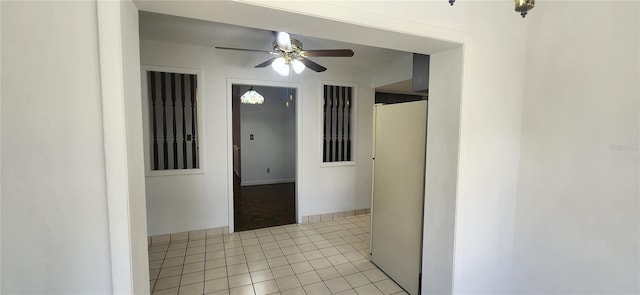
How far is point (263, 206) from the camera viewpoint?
4.74 m

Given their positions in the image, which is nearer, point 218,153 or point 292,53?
point 292,53

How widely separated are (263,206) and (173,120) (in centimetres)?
223

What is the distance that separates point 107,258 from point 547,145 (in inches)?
98.7

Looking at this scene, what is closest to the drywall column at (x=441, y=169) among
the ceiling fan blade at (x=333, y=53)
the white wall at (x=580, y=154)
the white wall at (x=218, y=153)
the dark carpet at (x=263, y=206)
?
the white wall at (x=580, y=154)

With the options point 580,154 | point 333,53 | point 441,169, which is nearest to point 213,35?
point 333,53

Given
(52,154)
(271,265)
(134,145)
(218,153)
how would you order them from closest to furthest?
(52,154), (134,145), (271,265), (218,153)

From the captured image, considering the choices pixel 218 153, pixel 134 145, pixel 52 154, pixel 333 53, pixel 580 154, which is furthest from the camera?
pixel 218 153

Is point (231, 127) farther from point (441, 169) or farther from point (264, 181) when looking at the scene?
point (264, 181)

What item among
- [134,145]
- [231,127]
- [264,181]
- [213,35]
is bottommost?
[264,181]

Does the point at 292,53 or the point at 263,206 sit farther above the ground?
the point at 292,53

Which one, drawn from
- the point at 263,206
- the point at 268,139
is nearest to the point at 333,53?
the point at 263,206

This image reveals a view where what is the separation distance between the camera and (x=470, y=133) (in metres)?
1.69

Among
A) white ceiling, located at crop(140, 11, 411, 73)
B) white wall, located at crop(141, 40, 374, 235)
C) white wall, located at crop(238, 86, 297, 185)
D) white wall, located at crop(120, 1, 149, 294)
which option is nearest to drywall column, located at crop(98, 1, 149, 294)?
white wall, located at crop(120, 1, 149, 294)

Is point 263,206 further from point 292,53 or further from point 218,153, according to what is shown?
point 292,53
